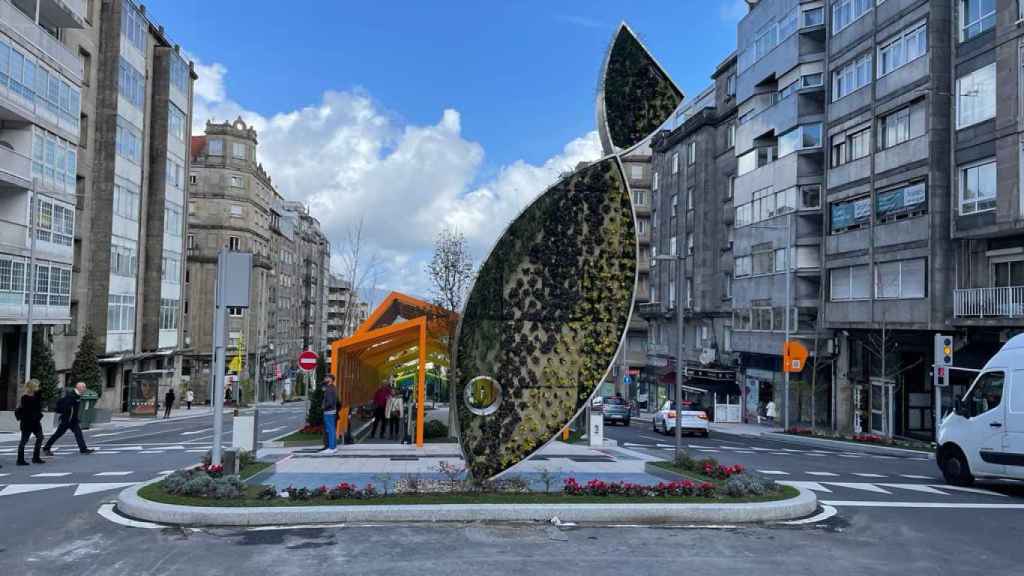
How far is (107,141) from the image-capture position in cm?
4225

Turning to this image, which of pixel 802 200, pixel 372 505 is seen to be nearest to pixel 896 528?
pixel 372 505

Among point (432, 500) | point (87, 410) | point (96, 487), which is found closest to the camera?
point (432, 500)

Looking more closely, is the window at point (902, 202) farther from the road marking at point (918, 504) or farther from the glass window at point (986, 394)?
the road marking at point (918, 504)

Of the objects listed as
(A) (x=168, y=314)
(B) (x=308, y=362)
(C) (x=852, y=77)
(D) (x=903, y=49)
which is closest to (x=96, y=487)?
(B) (x=308, y=362)

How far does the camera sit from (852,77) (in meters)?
36.1

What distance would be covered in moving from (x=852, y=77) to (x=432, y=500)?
3141 centimetres

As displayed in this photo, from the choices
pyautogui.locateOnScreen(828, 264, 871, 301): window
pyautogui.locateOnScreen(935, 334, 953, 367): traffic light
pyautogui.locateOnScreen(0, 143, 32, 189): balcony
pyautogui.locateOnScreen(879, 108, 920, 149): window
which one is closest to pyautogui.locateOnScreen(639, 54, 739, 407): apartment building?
pyautogui.locateOnScreen(828, 264, 871, 301): window

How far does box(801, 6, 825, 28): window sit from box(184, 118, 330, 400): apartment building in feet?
127

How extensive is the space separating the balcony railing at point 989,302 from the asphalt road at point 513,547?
17.1 m

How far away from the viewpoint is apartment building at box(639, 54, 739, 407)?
51.8m

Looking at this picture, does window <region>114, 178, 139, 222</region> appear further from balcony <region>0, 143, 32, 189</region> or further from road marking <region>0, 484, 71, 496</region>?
road marking <region>0, 484, 71, 496</region>

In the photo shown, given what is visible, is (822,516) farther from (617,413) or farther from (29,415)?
(617,413)

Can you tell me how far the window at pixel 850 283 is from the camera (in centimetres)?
3478

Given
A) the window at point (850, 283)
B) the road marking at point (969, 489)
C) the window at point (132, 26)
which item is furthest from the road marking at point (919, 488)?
the window at point (132, 26)
